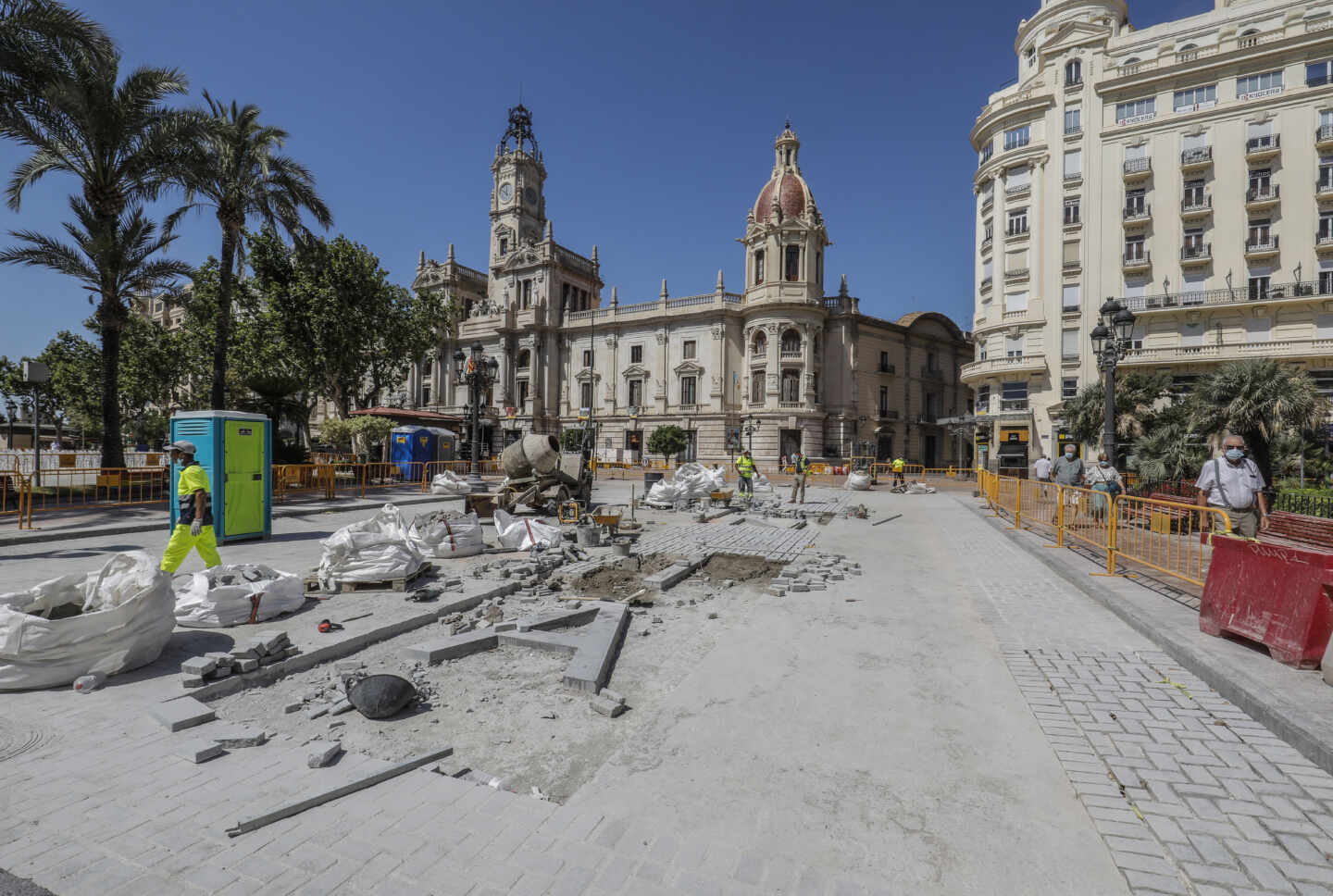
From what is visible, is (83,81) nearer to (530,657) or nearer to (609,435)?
(530,657)

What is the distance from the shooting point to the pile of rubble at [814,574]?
7.25 meters

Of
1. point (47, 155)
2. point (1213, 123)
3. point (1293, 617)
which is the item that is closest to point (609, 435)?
point (47, 155)

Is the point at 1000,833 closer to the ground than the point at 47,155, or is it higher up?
closer to the ground

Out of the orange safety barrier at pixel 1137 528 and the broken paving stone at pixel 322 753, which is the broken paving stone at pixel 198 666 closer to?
the broken paving stone at pixel 322 753

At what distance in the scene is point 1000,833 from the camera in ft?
8.54

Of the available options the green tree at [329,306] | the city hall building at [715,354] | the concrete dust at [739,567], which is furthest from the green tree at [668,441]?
the concrete dust at [739,567]

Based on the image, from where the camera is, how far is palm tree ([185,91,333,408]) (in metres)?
16.5

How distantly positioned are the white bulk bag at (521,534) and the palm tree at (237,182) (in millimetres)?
13388

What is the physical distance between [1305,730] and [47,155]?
23.4m

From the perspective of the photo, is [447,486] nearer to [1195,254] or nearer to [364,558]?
[364,558]

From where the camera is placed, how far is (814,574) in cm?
779

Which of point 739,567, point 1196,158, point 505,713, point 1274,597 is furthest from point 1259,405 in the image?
point 1196,158

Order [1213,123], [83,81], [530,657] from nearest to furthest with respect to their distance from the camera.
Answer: [530,657] → [83,81] → [1213,123]

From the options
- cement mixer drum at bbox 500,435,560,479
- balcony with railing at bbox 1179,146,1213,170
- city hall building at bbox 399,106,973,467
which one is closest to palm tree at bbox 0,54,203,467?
cement mixer drum at bbox 500,435,560,479
